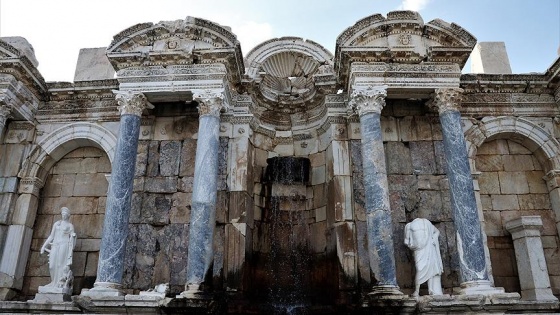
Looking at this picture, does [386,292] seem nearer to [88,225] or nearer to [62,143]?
[88,225]

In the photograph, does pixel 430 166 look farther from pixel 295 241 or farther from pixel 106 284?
pixel 106 284

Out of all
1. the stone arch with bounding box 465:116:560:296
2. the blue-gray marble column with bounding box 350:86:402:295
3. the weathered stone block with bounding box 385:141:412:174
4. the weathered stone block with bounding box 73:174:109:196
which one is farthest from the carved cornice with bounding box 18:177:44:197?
the stone arch with bounding box 465:116:560:296

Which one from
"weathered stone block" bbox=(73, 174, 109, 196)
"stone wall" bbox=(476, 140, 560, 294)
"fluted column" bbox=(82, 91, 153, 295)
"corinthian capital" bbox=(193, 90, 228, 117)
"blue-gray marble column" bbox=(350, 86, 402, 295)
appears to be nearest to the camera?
"blue-gray marble column" bbox=(350, 86, 402, 295)

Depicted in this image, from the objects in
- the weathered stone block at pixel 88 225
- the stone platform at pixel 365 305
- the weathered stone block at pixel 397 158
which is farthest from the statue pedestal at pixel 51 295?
the weathered stone block at pixel 397 158

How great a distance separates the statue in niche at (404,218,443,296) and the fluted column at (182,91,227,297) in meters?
3.97

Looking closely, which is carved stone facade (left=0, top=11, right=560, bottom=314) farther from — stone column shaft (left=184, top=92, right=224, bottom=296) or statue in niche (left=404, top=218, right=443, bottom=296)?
statue in niche (left=404, top=218, right=443, bottom=296)

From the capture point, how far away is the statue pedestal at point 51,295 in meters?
9.32

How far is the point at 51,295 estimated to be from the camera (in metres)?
9.43

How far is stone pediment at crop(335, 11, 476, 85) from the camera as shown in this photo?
1016 cm

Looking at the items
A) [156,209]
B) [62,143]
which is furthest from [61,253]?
[62,143]

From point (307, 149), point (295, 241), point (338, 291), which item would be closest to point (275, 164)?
point (307, 149)

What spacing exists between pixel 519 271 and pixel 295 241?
4.98 metres

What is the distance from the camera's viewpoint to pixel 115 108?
38.8 feet

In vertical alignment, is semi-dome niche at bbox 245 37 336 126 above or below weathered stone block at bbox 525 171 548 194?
above
